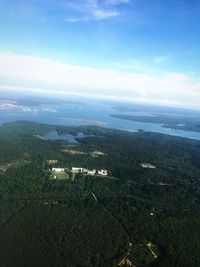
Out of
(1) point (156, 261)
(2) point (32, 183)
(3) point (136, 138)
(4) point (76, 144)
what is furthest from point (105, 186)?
(3) point (136, 138)

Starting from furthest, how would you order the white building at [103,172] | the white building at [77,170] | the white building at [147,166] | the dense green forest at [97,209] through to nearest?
the white building at [147,166] < the white building at [77,170] < the white building at [103,172] < the dense green forest at [97,209]

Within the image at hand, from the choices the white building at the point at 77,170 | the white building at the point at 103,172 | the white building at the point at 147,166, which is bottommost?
the white building at the point at 147,166

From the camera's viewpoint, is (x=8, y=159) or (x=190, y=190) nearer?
(x=190, y=190)

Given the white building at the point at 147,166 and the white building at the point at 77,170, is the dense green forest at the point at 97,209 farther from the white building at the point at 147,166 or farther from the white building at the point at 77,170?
the white building at the point at 77,170

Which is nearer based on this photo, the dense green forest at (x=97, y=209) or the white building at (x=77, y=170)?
the dense green forest at (x=97, y=209)

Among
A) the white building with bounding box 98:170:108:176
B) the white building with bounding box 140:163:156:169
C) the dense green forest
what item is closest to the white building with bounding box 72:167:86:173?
the dense green forest

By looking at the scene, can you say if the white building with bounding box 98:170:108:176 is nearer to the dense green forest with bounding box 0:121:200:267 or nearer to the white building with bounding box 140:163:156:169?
the dense green forest with bounding box 0:121:200:267

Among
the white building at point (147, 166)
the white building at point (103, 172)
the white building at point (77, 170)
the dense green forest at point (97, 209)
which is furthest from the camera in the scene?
the white building at point (147, 166)

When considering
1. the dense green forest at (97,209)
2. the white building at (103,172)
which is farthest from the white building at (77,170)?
the white building at (103,172)

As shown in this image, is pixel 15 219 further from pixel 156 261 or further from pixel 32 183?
pixel 156 261
